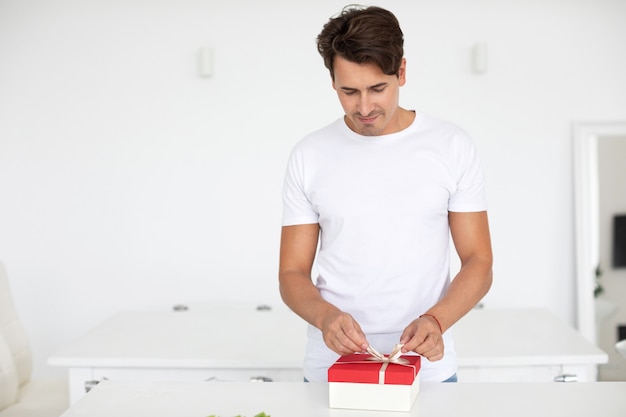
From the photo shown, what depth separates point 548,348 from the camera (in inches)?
108

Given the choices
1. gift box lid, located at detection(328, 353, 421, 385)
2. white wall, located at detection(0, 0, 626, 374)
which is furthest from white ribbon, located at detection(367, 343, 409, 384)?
white wall, located at detection(0, 0, 626, 374)

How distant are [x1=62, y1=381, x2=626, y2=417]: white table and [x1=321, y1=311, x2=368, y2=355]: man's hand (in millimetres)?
103

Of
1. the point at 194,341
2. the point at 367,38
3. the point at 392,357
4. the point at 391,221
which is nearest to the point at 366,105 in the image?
the point at 367,38

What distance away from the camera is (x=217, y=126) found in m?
4.18

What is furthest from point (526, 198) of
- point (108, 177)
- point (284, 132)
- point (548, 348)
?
point (108, 177)

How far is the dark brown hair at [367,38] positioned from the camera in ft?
6.08

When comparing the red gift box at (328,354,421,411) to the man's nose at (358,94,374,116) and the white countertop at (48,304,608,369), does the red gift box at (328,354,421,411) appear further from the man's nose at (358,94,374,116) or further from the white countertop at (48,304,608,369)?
the white countertop at (48,304,608,369)

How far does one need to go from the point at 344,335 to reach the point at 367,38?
24.7 inches

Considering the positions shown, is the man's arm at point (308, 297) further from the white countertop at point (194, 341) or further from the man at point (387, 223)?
the white countertop at point (194, 341)

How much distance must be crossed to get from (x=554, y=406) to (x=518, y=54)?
2.74 m

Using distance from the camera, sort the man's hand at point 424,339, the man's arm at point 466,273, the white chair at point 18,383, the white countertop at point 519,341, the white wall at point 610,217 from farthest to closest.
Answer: the white wall at point 610,217 < the white chair at point 18,383 < the white countertop at point 519,341 < the man's arm at point 466,273 < the man's hand at point 424,339

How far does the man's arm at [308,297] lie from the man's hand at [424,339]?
9cm

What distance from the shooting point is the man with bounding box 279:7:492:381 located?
1.97 meters

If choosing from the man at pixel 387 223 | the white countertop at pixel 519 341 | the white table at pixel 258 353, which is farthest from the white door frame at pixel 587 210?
the man at pixel 387 223
